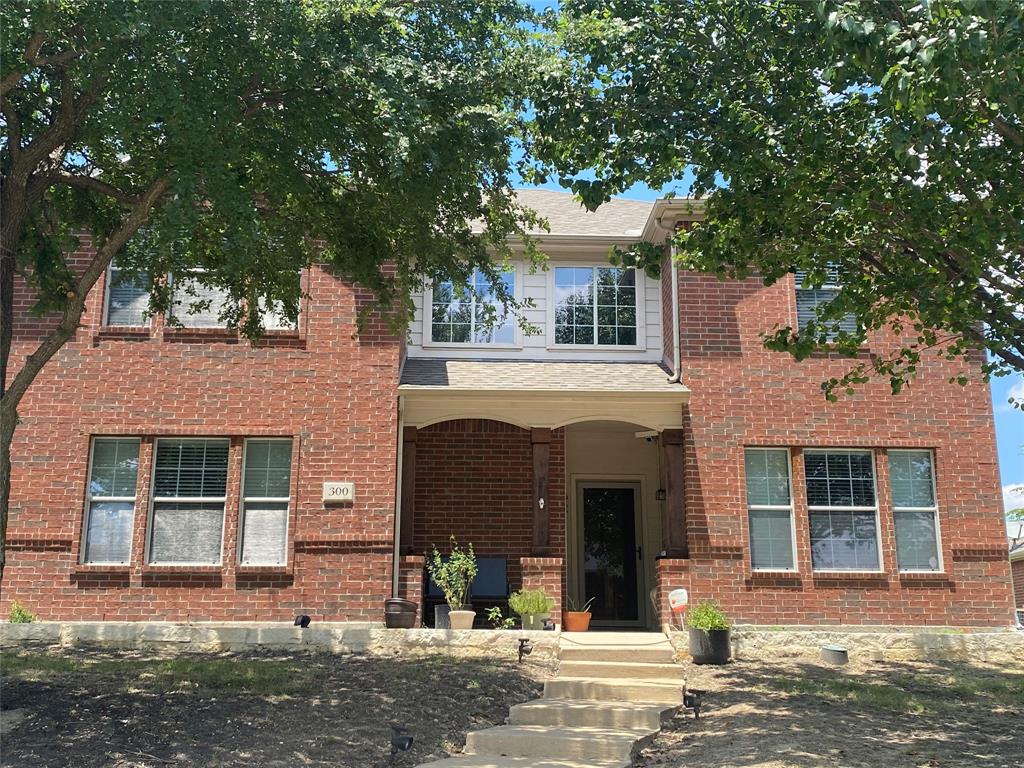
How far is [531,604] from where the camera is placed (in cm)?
1220

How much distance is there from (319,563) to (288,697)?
4.04 m

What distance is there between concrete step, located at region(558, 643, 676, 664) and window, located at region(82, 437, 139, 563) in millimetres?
6171

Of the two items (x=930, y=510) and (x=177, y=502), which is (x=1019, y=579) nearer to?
(x=930, y=510)

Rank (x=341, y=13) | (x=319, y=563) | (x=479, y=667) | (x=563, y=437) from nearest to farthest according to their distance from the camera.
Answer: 1. (x=341, y=13)
2. (x=479, y=667)
3. (x=319, y=563)
4. (x=563, y=437)

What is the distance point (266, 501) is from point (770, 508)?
22.5ft

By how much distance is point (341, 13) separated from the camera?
7816 mm

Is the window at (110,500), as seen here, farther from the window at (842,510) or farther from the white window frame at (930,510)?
the white window frame at (930,510)

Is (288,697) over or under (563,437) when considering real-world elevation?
under

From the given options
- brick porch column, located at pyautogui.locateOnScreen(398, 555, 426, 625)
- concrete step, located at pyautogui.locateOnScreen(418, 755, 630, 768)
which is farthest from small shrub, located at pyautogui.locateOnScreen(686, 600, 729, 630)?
concrete step, located at pyautogui.locateOnScreen(418, 755, 630, 768)

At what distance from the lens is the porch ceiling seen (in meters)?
13.1

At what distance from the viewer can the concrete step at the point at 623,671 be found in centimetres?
1020

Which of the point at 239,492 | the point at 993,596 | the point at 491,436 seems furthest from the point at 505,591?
Answer: the point at 993,596

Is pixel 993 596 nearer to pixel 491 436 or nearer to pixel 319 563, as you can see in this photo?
pixel 491 436

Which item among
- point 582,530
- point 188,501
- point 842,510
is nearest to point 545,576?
point 582,530
